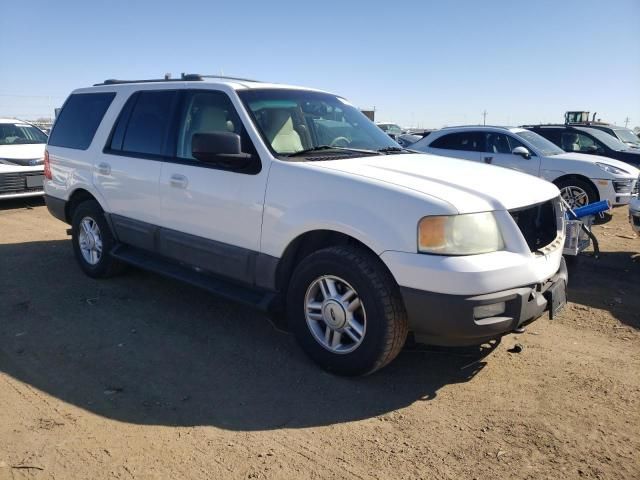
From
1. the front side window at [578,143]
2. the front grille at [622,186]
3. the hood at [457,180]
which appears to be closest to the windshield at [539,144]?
the front grille at [622,186]

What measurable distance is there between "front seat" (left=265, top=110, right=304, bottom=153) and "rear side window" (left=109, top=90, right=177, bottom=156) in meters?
1.09

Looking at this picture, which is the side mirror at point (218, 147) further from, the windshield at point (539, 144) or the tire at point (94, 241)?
the windshield at point (539, 144)

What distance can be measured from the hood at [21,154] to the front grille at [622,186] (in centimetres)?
1065

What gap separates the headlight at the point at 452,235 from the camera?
3.10m

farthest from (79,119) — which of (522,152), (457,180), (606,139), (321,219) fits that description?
(606,139)

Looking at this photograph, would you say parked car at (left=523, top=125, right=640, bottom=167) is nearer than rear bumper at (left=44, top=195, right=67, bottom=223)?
No

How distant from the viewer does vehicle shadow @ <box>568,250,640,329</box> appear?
198 inches

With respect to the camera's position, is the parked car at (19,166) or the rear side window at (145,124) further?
the parked car at (19,166)

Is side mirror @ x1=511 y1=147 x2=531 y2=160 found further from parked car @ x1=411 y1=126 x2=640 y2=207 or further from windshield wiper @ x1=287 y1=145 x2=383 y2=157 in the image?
windshield wiper @ x1=287 y1=145 x2=383 y2=157

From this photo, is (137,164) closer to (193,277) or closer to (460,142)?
(193,277)

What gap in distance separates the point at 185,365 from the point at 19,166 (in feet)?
26.2

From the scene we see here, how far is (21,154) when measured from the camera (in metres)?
10.2

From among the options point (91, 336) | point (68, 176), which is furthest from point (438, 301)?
point (68, 176)

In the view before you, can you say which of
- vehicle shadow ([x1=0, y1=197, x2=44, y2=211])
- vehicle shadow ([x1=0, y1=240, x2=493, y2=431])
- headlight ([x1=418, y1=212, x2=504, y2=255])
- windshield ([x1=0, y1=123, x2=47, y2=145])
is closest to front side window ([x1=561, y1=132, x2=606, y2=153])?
vehicle shadow ([x1=0, y1=240, x2=493, y2=431])
